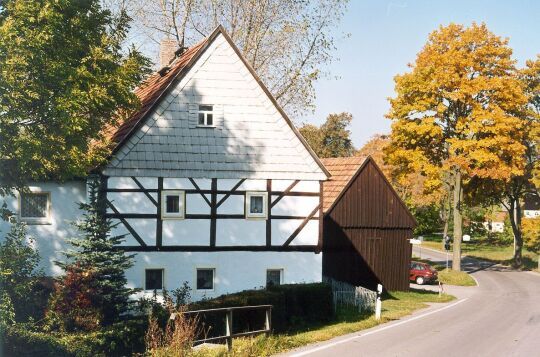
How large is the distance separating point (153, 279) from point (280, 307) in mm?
4672

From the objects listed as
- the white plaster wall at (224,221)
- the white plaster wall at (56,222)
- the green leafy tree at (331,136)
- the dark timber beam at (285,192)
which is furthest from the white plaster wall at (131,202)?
the green leafy tree at (331,136)

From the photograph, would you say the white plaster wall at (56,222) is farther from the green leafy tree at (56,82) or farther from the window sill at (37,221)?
the green leafy tree at (56,82)

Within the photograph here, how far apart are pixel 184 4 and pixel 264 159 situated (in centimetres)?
1445

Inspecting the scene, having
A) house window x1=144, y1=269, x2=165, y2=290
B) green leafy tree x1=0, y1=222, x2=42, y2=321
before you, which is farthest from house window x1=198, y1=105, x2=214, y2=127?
green leafy tree x1=0, y1=222, x2=42, y2=321

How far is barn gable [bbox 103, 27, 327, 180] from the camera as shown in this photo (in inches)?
855

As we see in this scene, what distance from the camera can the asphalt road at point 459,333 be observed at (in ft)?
53.8

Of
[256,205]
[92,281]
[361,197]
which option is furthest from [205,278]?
[361,197]

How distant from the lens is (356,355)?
1552cm

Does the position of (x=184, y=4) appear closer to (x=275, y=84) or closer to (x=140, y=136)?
(x=275, y=84)

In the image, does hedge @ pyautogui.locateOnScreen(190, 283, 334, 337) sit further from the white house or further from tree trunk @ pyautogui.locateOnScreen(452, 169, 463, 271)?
tree trunk @ pyautogui.locateOnScreen(452, 169, 463, 271)

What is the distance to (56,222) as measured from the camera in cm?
2128

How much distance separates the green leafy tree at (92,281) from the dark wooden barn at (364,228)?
12634 millimetres

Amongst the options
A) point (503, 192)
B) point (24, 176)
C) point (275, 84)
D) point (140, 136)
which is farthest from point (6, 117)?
point (503, 192)

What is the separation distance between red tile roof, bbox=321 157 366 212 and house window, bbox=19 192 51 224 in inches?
499
